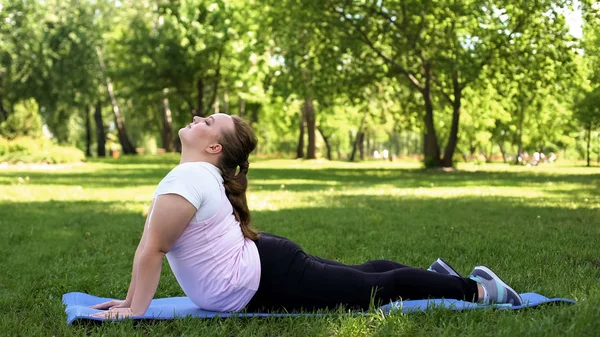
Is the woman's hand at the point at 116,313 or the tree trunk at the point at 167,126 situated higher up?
the tree trunk at the point at 167,126

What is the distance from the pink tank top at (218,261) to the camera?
3340 millimetres

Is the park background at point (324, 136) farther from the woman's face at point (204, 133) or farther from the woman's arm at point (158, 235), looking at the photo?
the woman's face at point (204, 133)

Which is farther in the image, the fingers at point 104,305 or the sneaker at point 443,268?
the sneaker at point 443,268

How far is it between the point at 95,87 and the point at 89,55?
88.8 inches

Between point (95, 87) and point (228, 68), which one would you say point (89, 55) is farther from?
point (228, 68)

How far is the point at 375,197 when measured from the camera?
12625 mm

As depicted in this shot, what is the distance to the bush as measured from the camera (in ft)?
80.5

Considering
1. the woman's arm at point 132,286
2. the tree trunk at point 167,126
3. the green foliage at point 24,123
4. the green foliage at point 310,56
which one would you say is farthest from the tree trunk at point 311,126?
the woman's arm at point 132,286

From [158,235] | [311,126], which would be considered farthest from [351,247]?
[311,126]

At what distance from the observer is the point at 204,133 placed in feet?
11.5

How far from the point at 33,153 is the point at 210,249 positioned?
24.9m

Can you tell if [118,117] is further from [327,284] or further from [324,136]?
[327,284]

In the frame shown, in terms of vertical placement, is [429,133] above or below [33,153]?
above

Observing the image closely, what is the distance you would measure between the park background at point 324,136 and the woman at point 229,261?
0.20m
